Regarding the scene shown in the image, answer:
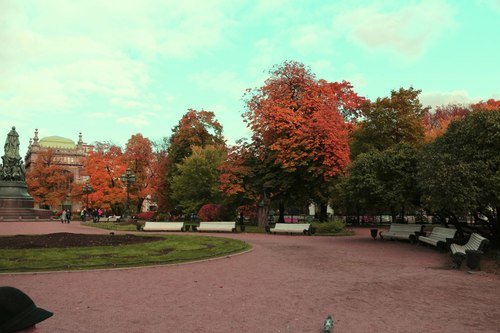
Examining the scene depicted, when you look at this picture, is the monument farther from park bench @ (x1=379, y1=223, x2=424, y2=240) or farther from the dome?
the dome

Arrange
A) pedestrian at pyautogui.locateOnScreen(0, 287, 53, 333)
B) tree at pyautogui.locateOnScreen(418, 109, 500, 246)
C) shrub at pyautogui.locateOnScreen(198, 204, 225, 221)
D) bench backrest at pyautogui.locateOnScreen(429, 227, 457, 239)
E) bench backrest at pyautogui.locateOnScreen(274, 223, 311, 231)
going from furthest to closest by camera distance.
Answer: shrub at pyautogui.locateOnScreen(198, 204, 225, 221) < bench backrest at pyautogui.locateOnScreen(274, 223, 311, 231) < bench backrest at pyautogui.locateOnScreen(429, 227, 457, 239) < tree at pyautogui.locateOnScreen(418, 109, 500, 246) < pedestrian at pyautogui.locateOnScreen(0, 287, 53, 333)

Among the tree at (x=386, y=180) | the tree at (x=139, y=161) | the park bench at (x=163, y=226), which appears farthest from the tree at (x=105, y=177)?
the tree at (x=386, y=180)

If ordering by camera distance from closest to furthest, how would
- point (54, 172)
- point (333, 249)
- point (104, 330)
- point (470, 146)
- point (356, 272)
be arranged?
point (104, 330)
point (356, 272)
point (470, 146)
point (333, 249)
point (54, 172)

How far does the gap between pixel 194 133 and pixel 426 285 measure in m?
42.7

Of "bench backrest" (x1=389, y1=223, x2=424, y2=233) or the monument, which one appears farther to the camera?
the monument

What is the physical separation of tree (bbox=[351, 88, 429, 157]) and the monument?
128 feet

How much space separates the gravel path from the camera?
6.72 m

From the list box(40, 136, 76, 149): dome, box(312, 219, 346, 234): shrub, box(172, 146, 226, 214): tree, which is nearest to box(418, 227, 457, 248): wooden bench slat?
box(312, 219, 346, 234): shrub

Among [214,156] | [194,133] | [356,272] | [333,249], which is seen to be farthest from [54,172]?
[356,272]

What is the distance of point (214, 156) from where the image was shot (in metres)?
41.9

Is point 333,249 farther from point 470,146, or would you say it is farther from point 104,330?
point 104,330

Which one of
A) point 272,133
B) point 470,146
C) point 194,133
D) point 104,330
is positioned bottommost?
point 104,330

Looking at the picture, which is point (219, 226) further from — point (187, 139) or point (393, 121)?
point (187, 139)

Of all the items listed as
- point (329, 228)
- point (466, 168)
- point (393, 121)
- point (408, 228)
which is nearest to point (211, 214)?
point (329, 228)
